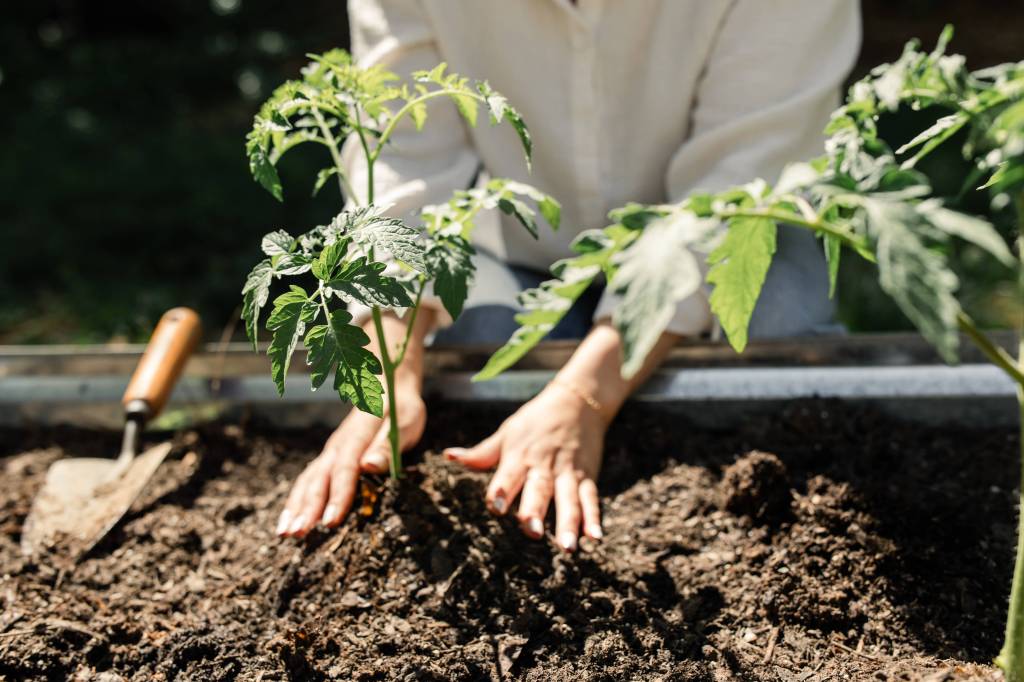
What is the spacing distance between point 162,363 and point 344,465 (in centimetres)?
44

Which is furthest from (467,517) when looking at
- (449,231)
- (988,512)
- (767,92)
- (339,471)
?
(767,92)

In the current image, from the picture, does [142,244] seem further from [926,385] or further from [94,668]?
[926,385]

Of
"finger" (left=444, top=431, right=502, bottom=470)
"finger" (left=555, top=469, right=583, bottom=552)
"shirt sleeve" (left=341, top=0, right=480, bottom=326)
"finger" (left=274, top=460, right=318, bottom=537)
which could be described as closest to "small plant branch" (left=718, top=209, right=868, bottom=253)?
"finger" (left=555, top=469, right=583, bottom=552)

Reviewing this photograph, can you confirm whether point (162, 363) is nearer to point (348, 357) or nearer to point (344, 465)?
point (344, 465)

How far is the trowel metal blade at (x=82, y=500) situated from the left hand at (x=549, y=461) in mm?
521

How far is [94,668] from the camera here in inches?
46.3

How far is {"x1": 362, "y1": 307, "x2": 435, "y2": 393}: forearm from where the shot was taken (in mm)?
1564

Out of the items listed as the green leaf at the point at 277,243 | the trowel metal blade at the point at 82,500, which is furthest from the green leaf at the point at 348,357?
the trowel metal blade at the point at 82,500

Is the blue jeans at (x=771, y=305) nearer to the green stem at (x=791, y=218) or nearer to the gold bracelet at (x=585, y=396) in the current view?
the gold bracelet at (x=585, y=396)

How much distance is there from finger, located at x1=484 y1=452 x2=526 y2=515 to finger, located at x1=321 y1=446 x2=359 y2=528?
0.65ft

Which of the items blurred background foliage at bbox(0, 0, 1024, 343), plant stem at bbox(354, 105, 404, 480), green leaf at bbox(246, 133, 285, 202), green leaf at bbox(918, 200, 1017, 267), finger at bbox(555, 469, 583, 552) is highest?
green leaf at bbox(918, 200, 1017, 267)

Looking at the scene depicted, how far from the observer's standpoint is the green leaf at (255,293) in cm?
104

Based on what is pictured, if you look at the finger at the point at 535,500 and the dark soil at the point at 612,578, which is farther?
the finger at the point at 535,500

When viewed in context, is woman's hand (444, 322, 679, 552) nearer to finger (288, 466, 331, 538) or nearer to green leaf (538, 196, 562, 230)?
finger (288, 466, 331, 538)
